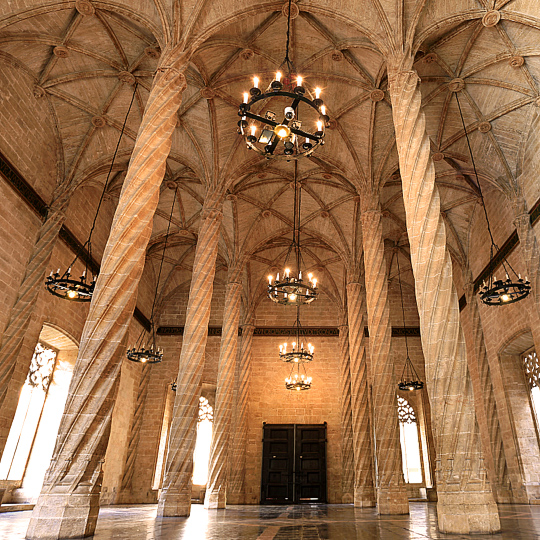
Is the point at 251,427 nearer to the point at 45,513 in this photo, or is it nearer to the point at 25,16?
the point at 45,513

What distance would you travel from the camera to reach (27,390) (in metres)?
13.7

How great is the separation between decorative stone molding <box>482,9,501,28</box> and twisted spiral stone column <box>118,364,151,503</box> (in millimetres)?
18263

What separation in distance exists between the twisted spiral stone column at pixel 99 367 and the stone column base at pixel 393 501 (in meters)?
6.66

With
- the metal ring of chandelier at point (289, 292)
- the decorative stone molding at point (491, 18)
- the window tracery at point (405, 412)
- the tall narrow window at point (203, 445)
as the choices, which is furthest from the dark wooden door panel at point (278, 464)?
the decorative stone molding at point (491, 18)

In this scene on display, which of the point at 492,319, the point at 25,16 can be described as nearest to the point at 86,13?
the point at 25,16

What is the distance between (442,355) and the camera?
20.7 ft

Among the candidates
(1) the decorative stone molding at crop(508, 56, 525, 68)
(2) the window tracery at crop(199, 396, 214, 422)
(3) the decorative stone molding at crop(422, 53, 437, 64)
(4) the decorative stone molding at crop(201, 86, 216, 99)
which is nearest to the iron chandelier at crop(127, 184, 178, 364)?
(2) the window tracery at crop(199, 396, 214, 422)

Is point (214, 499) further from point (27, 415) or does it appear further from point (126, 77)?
point (126, 77)

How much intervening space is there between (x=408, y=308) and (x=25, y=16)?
62.0ft

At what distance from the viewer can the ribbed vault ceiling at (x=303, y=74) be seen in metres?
9.73

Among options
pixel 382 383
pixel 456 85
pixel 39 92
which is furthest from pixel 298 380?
pixel 39 92

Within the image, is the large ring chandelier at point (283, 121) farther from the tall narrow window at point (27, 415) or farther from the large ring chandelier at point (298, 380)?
the large ring chandelier at point (298, 380)

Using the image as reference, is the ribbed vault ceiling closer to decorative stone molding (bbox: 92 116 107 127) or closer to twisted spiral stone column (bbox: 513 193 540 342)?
decorative stone molding (bbox: 92 116 107 127)

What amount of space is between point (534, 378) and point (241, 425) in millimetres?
10964
